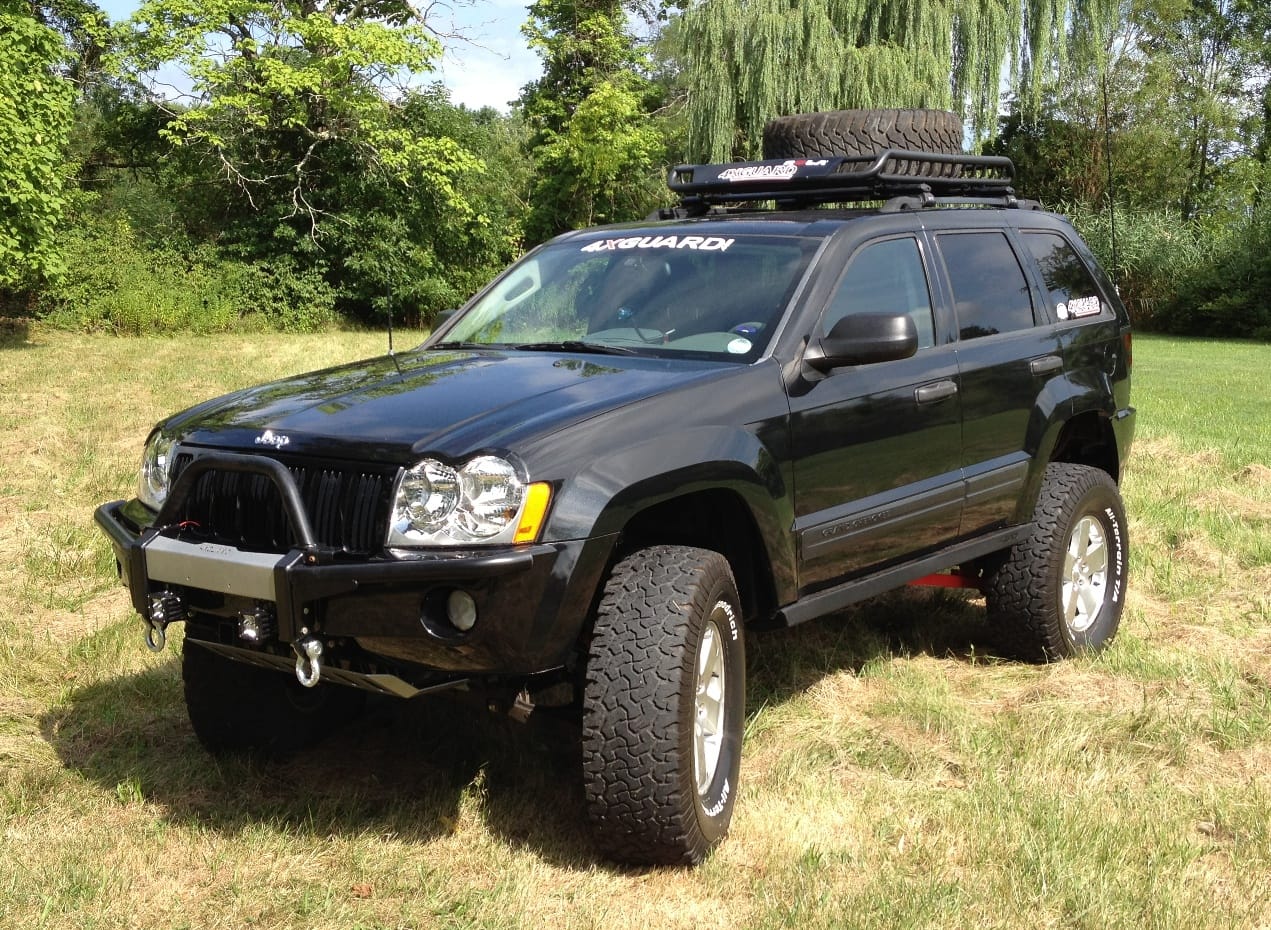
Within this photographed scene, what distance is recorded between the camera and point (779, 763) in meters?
4.51

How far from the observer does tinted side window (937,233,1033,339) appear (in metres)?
5.21

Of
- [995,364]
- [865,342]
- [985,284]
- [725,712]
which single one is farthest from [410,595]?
[985,284]

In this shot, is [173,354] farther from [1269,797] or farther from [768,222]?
[1269,797]

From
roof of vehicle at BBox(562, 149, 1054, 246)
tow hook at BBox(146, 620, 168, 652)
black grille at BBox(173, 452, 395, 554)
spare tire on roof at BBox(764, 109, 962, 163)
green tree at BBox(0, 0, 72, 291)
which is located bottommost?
tow hook at BBox(146, 620, 168, 652)

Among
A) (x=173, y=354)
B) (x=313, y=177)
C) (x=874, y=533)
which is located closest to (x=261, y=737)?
(x=874, y=533)

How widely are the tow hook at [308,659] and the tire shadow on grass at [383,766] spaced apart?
0.45 meters

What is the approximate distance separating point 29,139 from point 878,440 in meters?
17.8

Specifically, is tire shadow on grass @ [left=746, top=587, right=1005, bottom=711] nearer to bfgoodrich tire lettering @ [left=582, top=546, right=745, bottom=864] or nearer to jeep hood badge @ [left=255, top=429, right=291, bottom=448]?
bfgoodrich tire lettering @ [left=582, top=546, right=745, bottom=864]

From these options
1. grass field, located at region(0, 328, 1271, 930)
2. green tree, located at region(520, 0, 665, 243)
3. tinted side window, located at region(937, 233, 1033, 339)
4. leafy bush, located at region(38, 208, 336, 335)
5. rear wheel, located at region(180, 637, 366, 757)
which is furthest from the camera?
green tree, located at region(520, 0, 665, 243)

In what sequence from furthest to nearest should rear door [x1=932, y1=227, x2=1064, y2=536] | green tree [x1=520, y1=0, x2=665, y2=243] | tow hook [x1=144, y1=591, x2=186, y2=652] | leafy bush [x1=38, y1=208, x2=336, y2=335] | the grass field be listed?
green tree [x1=520, y1=0, x2=665, y2=243], leafy bush [x1=38, y1=208, x2=336, y2=335], rear door [x1=932, y1=227, x2=1064, y2=536], tow hook [x1=144, y1=591, x2=186, y2=652], the grass field

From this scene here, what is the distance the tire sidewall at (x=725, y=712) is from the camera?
363 cm

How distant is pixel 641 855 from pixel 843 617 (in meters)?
2.84

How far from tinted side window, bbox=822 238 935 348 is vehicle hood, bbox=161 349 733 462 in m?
0.69

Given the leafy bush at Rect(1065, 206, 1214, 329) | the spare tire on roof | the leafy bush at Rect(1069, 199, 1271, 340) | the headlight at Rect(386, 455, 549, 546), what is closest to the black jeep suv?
the headlight at Rect(386, 455, 549, 546)
